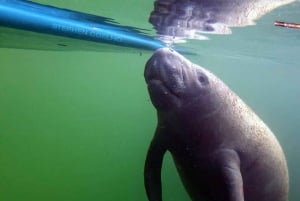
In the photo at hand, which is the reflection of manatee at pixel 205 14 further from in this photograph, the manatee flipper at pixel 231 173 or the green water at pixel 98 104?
the manatee flipper at pixel 231 173

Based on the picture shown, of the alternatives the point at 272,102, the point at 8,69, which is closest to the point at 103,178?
the point at 8,69

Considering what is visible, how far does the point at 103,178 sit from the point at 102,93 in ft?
90.2

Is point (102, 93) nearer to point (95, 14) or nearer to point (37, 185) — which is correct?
point (37, 185)

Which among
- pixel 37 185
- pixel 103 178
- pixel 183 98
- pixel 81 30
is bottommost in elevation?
pixel 103 178

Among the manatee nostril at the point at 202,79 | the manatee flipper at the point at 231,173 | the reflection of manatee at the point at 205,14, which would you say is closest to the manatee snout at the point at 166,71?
the manatee nostril at the point at 202,79

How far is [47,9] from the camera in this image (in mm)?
8094

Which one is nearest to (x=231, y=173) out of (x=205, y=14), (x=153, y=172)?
(x=153, y=172)

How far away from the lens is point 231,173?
5.44 metres

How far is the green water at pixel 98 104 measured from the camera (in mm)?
14344

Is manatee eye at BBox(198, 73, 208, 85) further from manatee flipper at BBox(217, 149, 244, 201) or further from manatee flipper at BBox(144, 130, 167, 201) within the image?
manatee flipper at BBox(144, 130, 167, 201)

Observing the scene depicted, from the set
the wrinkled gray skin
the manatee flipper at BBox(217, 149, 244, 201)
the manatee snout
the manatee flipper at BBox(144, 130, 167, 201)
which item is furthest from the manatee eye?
the manatee flipper at BBox(144, 130, 167, 201)

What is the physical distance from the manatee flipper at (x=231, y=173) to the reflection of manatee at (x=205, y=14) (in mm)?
3209

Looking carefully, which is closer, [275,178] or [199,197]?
[199,197]

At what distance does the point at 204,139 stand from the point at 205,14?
13.6ft
